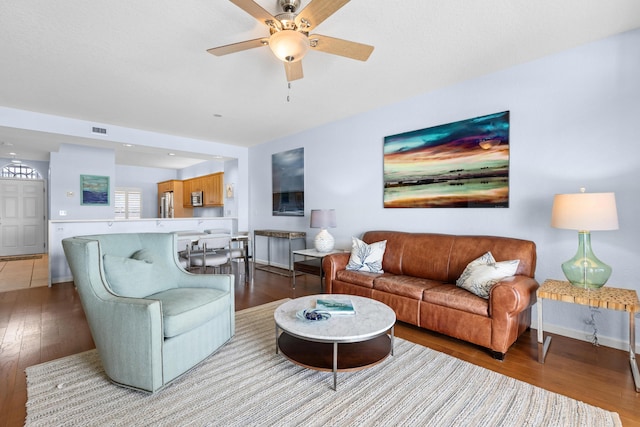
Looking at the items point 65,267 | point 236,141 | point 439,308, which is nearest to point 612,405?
point 439,308

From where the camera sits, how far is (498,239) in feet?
9.86

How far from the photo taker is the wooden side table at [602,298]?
2.05m

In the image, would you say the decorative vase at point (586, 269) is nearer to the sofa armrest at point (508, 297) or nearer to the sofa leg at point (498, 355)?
the sofa armrest at point (508, 297)

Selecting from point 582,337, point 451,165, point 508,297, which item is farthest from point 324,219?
point 582,337

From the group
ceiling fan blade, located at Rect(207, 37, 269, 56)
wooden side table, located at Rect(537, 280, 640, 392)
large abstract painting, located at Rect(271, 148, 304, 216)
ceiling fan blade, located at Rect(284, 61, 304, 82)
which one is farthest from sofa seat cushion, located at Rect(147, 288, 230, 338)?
large abstract painting, located at Rect(271, 148, 304, 216)

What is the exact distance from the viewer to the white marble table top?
1.92 metres

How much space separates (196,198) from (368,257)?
6603mm

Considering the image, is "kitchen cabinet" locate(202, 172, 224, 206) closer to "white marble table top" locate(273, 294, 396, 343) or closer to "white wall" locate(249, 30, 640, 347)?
"white wall" locate(249, 30, 640, 347)

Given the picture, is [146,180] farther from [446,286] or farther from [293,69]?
[446,286]

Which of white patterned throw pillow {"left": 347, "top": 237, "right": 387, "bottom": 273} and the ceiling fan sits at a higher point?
the ceiling fan

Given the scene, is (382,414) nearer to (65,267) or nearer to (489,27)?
(489,27)

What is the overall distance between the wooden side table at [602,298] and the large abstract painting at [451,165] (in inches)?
41.5

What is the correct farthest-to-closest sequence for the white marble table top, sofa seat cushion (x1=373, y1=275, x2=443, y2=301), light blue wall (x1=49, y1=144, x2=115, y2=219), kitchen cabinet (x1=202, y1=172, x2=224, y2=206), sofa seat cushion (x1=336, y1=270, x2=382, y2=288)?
kitchen cabinet (x1=202, y1=172, x2=224, y2=206) < light blue wall (x1=49, y1=144, x2=115, y2=219) < sofa seat cushion (x1=336, y1=270, x2=382, y2=288) < sofa seat cushion (x1=373, y1=275, x2=443, y2=301) < the white marble table top

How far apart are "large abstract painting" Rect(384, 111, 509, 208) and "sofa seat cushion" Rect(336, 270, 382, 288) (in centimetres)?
113
